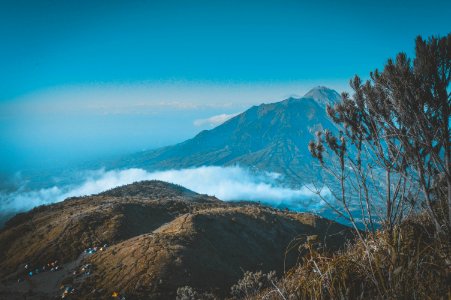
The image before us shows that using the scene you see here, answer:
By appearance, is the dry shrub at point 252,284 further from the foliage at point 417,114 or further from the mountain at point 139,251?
the foliage at point 417,114

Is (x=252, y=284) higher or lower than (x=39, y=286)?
higher

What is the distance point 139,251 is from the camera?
978 inches

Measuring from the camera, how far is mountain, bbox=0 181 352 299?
70.8 feet

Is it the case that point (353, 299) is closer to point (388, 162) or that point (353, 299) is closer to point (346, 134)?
point (388, 162)

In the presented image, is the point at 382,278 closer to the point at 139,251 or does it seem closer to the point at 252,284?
the point at 252,284

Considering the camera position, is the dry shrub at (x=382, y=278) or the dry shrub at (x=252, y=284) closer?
the dry shrub at (x=382, y=278)

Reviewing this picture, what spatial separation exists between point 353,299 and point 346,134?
8.11 meters

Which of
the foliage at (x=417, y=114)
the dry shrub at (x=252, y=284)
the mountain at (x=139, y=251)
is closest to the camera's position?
the foliage at (x=417, y=114)

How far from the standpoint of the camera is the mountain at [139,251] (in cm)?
2158

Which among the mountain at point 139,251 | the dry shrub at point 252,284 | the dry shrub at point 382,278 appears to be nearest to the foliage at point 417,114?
the dry shrub at point 382,278

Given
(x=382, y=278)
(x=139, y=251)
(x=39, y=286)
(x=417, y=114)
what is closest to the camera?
(x=382, y=278)

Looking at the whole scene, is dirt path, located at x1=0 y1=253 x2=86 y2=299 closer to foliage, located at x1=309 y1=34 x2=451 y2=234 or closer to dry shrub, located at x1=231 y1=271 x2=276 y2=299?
dry shrub, located at x1=231 y1=271 x2=276 y2=299

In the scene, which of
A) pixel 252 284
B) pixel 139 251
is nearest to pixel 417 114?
pixel 252 284

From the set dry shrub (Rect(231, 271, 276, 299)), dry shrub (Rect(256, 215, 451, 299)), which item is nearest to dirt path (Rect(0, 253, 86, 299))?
dry shrub (Rect(231, 271, 276, 299))
